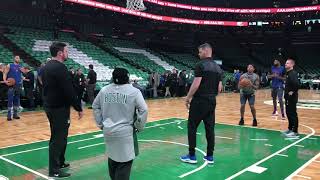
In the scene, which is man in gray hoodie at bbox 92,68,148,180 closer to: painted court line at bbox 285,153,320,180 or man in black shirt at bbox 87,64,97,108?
painted court line at bbox 285,153,320,180

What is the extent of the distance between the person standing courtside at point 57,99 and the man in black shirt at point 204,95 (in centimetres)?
194

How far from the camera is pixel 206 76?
5.82 metres

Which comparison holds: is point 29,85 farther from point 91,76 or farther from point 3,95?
point 91,76

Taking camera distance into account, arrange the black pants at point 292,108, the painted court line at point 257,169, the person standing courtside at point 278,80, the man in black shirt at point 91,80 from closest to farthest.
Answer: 1. the painted court line at point 257,169
2. the black pants at point 292,108
3. the person standing courtside at point 278,80
4. the man in black shirt at point 91,80

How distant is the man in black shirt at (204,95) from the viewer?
582 centimetres

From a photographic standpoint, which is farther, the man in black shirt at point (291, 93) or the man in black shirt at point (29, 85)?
the man in black shirt at point (29, 85)

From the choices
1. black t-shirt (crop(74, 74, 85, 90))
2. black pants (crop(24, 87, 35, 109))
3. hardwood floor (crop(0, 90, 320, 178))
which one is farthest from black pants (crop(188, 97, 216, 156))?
black pants (crop(24, 87, 35, 109))

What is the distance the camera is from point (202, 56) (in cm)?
593

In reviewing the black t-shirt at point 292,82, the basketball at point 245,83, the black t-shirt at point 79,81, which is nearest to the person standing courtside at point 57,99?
the black t-shirt at point 292,82

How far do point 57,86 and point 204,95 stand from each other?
2.39m

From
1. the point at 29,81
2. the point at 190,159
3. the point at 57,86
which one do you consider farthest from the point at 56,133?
the point at 29,81

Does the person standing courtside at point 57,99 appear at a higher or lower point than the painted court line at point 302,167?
higher

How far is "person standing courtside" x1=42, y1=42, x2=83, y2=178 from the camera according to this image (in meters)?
4.99

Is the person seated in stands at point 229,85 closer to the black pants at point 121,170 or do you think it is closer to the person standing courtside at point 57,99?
the person standing courtside at point 57,99
